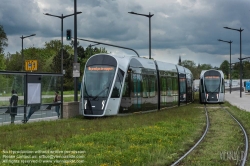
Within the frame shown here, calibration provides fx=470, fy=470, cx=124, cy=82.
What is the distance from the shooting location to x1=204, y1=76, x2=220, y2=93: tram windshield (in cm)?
4259

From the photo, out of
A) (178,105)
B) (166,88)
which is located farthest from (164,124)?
(178,105)

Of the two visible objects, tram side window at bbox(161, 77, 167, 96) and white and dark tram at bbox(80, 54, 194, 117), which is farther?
tram side window at bbox(161, 77, 167, 96)

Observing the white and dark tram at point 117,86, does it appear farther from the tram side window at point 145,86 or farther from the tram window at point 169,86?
the tram window at point 169,86

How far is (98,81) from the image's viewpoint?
23.5 meters

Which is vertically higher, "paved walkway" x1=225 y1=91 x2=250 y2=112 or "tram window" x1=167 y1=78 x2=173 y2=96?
"tram window" x1=167 y1=78 x2=173 y2=96

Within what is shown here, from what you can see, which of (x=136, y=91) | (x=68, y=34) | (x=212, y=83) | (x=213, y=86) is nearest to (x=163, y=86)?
(x=136, y=91)

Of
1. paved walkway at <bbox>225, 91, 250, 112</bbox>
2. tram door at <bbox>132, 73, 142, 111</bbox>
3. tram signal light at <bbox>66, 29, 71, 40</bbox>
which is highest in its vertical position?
tram signal light at <bbox>66, 29, 71, 40</bbox>

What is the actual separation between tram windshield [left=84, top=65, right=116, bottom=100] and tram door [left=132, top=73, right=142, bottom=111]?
2.07 meters

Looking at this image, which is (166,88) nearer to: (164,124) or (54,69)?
(164,124)

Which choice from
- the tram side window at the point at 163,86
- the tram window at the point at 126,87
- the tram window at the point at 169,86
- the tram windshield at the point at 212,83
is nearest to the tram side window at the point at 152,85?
the tram side window at the point at 163,86

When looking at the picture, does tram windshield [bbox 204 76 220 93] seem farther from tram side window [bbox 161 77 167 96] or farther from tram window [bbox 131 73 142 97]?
tram window [bbox 131 73 142 97]

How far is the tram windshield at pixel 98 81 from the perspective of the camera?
23266 millimetres

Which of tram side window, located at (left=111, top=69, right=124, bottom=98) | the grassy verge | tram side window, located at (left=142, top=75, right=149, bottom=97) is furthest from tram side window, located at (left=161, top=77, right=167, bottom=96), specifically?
the grassy verge

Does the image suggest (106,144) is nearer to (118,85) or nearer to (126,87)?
(118,85)
